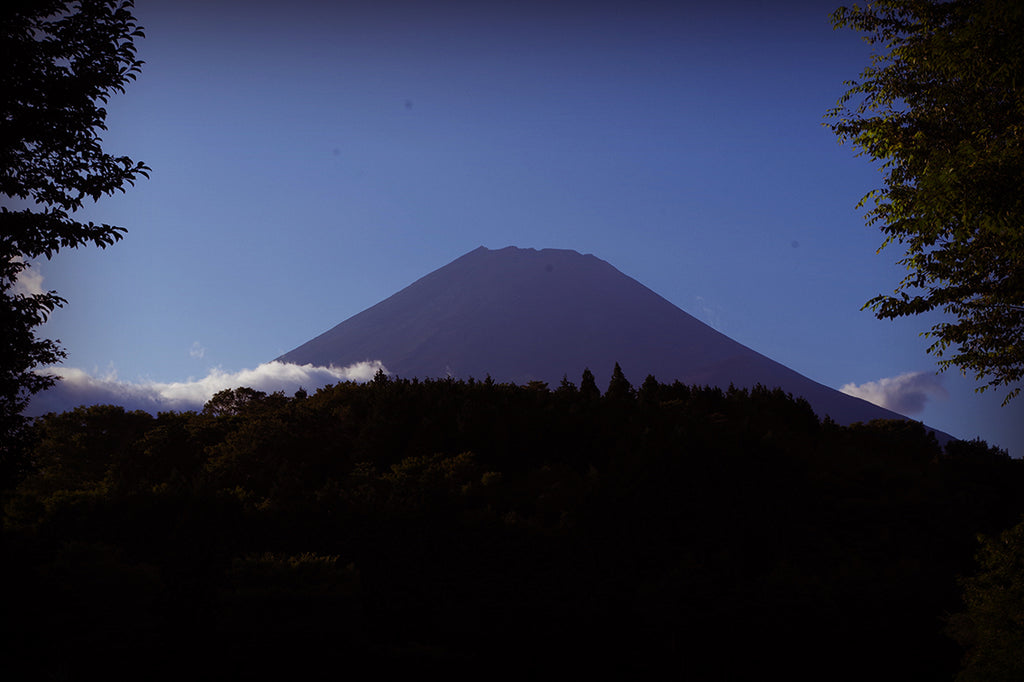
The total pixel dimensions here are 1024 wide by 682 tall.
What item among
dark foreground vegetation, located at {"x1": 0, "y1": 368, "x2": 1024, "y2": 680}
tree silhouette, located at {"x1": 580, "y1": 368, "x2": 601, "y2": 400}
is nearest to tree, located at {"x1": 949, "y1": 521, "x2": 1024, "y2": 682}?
dark foreground vegetation, located at {"x1": 0, "y1": 368, "x2": 1024, "y2": 680}

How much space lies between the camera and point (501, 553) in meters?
25.1

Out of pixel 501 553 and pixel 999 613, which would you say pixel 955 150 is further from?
pixel 501 553

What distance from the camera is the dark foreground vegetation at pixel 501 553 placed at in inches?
688

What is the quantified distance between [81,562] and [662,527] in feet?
72.2

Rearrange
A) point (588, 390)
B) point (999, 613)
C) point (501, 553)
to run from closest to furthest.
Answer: point (999, 613) → point (501, 553) → point (588, 390)

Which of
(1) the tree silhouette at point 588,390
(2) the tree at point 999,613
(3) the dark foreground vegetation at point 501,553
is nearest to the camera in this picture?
(2) the tree at point 999,613

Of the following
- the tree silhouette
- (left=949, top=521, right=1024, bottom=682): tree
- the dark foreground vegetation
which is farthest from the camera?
the tree silhouette

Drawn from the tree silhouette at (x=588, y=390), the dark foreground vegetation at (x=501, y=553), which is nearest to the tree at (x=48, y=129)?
the dark foreground vegetation at (x=501, y=553)

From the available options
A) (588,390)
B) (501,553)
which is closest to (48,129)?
(501,553)

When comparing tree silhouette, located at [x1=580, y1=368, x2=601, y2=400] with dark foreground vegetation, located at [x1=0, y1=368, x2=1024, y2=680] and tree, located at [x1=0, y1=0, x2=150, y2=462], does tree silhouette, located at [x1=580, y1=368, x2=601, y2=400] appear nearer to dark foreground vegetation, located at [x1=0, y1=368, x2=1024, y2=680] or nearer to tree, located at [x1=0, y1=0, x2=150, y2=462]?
dark foreground vegetation, located at [x1=0, y1=368, x2=1024, y2=680]

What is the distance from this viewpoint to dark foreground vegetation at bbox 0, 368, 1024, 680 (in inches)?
688

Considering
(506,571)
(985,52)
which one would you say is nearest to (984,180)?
(985,52)

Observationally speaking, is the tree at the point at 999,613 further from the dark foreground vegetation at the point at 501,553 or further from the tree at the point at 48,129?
the tree at the point at 48,129

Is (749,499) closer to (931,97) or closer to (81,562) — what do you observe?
(931,97)
